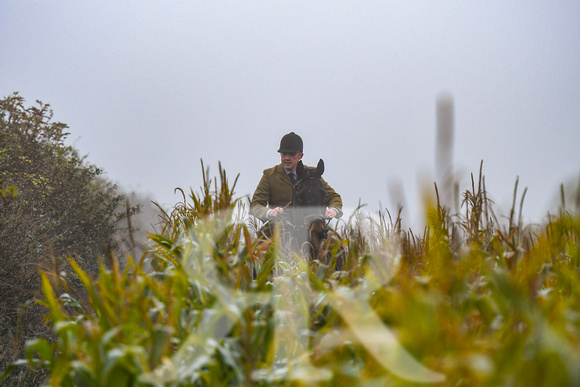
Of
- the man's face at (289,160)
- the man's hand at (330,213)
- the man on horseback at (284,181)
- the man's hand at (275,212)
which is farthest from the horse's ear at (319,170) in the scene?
the man's face at (289,160)

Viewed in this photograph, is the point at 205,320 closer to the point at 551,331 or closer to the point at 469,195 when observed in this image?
the point at 551,331

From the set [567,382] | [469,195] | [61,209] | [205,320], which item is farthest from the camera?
[61,209]

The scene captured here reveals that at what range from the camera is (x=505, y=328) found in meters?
1.54

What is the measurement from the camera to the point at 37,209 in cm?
1191

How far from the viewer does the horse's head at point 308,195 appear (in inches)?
268

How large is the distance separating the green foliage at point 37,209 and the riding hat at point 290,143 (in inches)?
171

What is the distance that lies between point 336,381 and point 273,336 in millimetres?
443

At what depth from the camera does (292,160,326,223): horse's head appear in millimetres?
6809

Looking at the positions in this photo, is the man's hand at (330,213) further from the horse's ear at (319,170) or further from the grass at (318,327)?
the grass at (318,327)

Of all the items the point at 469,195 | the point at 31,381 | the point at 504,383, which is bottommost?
the point at 31,381

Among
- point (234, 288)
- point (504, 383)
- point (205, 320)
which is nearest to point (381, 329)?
point (504, 383)

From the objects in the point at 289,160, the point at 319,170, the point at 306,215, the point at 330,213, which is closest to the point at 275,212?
the point at 306,215

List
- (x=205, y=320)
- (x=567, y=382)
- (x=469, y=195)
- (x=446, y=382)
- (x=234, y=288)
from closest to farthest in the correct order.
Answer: (x=567, y=382), (x=446, y=382), (x=205, y=320), (x=234, y=288), (x=469, y=195)

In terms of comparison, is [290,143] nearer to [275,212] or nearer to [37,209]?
[275,212]
